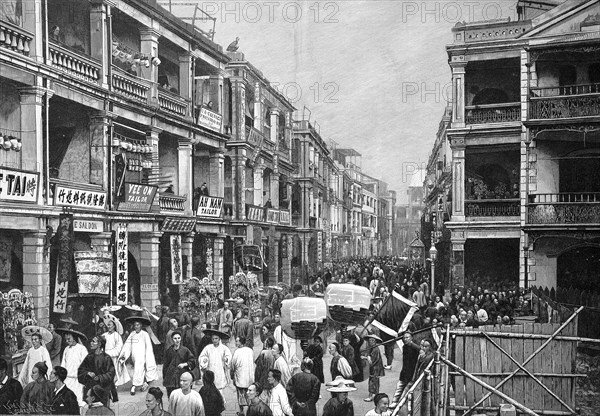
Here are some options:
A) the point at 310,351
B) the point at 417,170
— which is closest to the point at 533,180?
the point at 417,170

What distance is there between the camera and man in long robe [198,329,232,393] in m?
10.8

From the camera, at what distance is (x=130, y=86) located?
1298 centimetres

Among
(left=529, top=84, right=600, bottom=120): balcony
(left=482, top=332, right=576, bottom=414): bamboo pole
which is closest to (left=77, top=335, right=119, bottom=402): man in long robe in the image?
(left=482, top=332, right=576, bottom=414): bamboo pole

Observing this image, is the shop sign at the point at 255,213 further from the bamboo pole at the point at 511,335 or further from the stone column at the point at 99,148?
the bamboo pole at the point at 511,335

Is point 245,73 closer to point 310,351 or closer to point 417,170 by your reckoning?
point 417,170

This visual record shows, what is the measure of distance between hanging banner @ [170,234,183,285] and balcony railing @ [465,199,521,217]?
19.8ft

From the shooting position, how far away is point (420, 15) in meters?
11.4

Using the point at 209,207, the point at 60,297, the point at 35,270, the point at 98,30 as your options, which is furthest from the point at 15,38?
the point at 209,207

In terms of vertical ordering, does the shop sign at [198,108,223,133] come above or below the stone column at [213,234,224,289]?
above

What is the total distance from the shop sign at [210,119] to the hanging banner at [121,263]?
3.41m

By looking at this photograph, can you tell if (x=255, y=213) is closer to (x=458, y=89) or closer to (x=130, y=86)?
(x=130, y=86)

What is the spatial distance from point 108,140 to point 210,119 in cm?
307

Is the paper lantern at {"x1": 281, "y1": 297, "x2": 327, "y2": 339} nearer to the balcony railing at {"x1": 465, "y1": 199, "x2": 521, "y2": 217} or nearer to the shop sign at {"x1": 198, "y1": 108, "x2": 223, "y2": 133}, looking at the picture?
the balcony railing at {"x1": 465, "y1": 199, "x2": 521, "y2": 217}

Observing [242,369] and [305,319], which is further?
[305,319]
